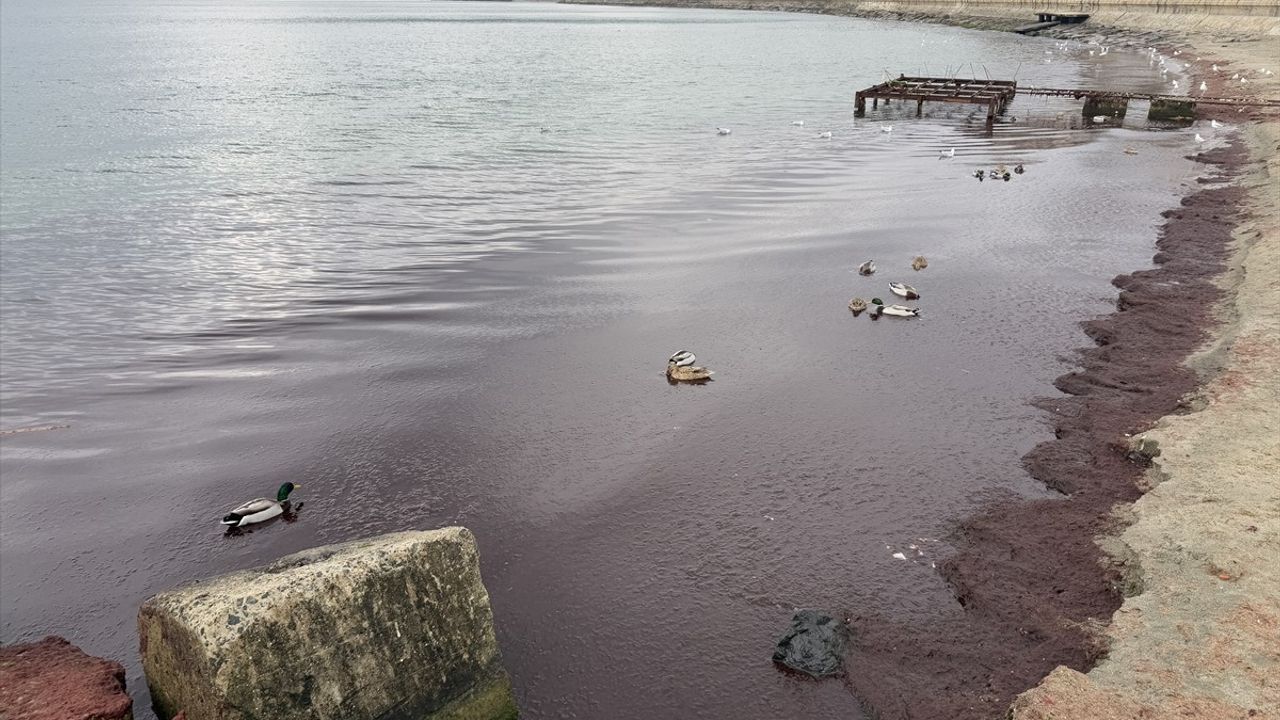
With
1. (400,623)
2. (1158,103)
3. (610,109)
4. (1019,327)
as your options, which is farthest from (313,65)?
(400,623)

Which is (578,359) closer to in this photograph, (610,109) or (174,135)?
(174,135)

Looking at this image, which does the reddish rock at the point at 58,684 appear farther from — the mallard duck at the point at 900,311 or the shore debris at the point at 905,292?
the shore debris at the point at 905,292

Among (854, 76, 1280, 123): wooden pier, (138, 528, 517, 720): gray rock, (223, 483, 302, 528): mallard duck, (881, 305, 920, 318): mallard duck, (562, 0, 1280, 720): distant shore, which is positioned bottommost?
(854, 76, 1280, 123): wooden pier

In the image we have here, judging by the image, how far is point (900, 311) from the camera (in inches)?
702

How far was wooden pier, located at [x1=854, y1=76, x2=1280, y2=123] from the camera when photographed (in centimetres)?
4138

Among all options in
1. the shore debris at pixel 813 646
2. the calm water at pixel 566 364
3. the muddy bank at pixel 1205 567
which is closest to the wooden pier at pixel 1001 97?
the calm water at pixel 566 364

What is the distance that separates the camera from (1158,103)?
41.7 metres

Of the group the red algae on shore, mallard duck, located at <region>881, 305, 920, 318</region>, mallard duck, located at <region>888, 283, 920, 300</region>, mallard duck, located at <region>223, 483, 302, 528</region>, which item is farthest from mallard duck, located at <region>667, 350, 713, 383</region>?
mallard duck, located at <region>223, 483, 302, 528</region>

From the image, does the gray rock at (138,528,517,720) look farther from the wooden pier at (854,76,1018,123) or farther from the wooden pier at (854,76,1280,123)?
the wooden pier at (854,76,1018,123)

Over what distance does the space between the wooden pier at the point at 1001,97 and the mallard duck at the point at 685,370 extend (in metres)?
33.9

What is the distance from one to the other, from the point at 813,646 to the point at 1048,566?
284 cm

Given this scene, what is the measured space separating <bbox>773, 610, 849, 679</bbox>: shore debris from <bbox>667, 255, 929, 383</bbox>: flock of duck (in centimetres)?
637

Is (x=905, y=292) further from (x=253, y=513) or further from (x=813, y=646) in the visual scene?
(x=253, y=513)

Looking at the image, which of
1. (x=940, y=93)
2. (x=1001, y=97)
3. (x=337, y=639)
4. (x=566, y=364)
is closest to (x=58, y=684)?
(x=337, y=639)
